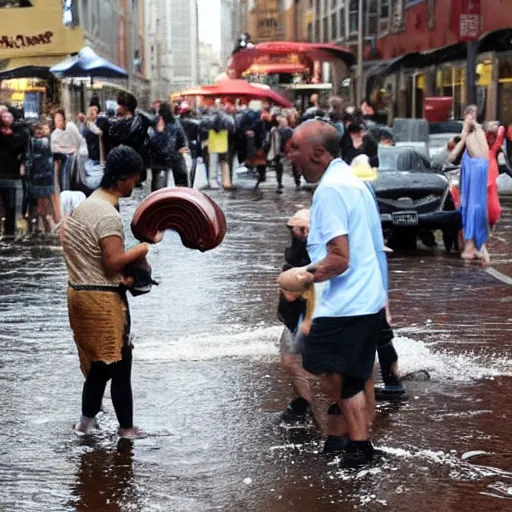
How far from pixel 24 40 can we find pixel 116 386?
17086 millimetres

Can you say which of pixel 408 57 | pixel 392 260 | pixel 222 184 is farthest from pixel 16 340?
pixel 408 57

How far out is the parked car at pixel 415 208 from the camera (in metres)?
15.1

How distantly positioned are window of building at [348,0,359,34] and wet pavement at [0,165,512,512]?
154 feet

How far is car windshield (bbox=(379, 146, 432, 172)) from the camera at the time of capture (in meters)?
17.4

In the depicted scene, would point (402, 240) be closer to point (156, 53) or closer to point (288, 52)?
point (288, 52)

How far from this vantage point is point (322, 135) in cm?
595

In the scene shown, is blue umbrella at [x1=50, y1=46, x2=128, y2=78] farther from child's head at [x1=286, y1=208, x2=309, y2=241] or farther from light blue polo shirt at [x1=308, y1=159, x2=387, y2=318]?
light blue polo shirt at [x1=308, y1=159, x2=387, y2=318]

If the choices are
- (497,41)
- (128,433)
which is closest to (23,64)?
(497,41)

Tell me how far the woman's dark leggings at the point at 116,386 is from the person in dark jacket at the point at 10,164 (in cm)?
1056

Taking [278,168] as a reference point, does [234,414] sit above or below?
below

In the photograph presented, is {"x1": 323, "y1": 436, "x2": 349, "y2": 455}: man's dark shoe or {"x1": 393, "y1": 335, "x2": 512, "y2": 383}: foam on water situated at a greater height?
{"x1": 323, "y1": 436, "x2": 349, "y2": 455}: man's dark shoe

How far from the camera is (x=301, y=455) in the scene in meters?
6.36

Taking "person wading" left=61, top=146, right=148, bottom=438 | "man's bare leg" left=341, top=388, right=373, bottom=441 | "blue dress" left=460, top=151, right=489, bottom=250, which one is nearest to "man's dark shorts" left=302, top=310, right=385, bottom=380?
"man's bare leg" left=341, top=388, right=373, bottom=441

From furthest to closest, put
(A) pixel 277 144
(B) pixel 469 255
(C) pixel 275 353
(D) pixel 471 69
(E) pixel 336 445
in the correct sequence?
(D) pixel 471 69 → (A) pixel 277 144 → (B) pixel 469 255 → (C) pixel 275 353 → (E) pixel 336 445
